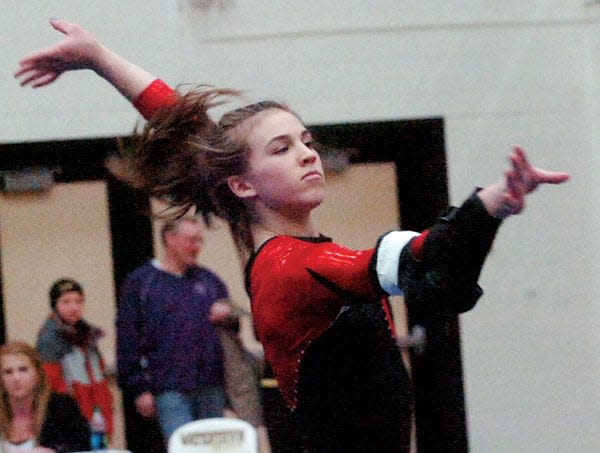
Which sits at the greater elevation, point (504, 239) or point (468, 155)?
point (468, 155)

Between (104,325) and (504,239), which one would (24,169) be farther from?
(504,239)

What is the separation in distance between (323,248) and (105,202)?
3.71 meters

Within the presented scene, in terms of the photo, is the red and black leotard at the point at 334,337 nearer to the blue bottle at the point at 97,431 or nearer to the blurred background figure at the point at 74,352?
the blue bottle at the point at 97,431

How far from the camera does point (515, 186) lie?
1.82m

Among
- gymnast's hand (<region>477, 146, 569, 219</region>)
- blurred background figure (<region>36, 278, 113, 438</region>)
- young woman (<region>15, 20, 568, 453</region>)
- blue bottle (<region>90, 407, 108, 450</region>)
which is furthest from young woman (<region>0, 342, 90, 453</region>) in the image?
gymnast's hand (<region>477, 146, 569, 219</region>)

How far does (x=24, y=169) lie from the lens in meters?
5.64

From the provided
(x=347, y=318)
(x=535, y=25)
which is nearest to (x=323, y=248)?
(x=347, y=318)

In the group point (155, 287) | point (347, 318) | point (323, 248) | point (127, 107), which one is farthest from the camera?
point (127, 107)

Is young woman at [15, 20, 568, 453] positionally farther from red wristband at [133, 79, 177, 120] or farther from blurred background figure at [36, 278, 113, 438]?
blurred background figure at [36, 278, 113, 438]

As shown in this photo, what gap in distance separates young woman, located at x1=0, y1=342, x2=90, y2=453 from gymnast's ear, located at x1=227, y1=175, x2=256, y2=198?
231cm

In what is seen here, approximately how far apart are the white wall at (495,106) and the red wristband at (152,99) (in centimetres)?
269

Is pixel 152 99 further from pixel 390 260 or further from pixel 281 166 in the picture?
pixel 390 260

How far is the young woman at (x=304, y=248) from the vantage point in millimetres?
1897

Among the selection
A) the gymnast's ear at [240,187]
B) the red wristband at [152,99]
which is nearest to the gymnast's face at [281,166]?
the gymnast's ear at [240,187]
